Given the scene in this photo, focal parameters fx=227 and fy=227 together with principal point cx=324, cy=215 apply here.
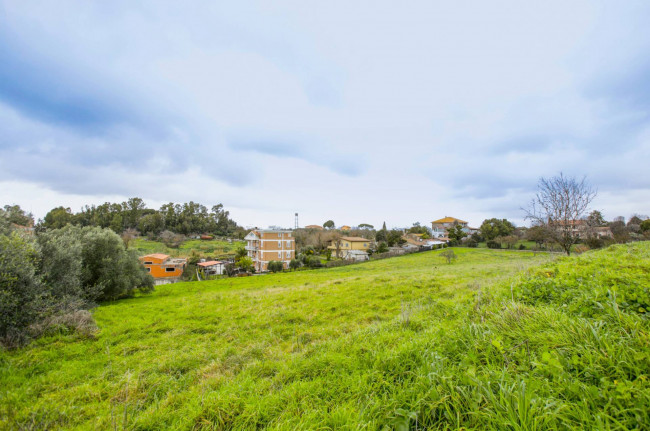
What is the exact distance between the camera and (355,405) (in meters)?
2.19

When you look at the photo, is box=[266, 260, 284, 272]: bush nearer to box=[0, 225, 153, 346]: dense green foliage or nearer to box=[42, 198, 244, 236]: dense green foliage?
box=[0, 225, 153, 346]: dense green foliage

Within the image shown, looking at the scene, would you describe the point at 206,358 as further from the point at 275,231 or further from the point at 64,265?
the point at 275,231

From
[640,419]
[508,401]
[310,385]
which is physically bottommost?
[310,385]

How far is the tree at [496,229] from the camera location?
50906 millimetres

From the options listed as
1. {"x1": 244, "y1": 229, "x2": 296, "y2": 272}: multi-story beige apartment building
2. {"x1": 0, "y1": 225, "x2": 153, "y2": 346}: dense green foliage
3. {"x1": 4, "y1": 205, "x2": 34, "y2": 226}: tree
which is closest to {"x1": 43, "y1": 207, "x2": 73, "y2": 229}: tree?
{"x1": 244, "y1": 229, "x2": 296, "y2": 272}: multi-story beige apartment building

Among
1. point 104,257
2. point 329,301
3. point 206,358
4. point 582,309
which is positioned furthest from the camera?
point 104,257

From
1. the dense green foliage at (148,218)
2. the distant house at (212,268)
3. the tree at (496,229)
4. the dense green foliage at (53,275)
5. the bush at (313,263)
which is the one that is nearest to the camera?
the dense green foliage at (53,275)

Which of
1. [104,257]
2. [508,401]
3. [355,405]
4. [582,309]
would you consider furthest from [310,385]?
[104,257]

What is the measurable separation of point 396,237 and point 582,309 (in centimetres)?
5748

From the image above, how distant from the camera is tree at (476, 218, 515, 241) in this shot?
50.9m

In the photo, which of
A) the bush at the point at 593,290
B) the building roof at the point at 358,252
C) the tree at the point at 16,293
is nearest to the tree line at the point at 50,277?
the tree at the point at 16,293

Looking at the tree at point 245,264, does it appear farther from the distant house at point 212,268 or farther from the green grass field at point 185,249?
the green grass field at point 185,249

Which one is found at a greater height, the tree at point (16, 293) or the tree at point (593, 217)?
the tree at point (593, 217)

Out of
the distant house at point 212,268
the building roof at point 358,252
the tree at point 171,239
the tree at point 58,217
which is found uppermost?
the tree at point 58,217
